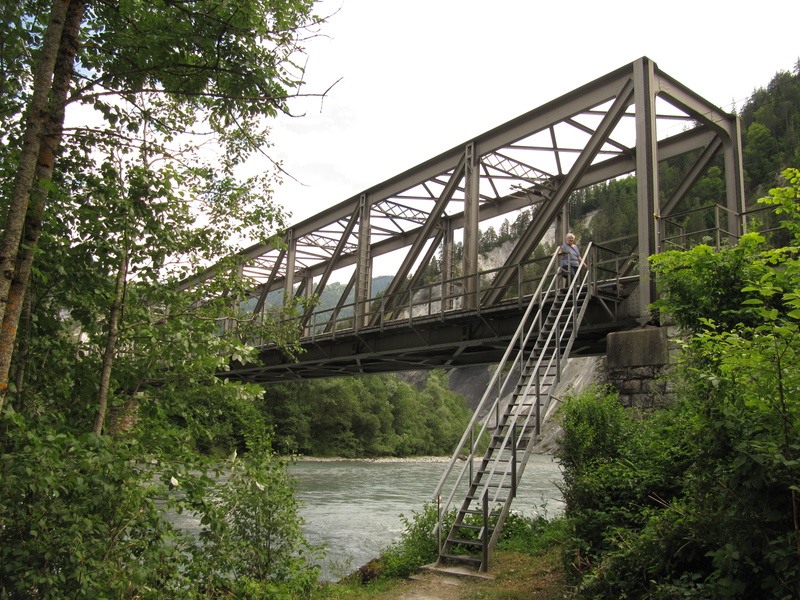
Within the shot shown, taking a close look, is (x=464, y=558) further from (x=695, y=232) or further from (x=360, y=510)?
(x=360, y=510)

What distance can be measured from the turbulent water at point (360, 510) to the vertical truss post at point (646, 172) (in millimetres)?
4313

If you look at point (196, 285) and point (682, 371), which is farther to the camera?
point (682, 371)

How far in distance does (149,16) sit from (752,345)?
5554 millimetres

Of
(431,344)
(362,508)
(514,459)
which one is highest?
(431,344)

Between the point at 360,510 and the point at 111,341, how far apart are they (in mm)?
15223

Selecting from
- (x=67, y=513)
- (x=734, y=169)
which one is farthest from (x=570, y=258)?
(x=67, y=513)

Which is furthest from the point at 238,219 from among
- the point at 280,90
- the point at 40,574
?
the point at 40,574

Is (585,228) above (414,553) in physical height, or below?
above

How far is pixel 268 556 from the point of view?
7.50m

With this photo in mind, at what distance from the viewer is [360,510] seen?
20.1 metres

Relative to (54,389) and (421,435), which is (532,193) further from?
(421,435)

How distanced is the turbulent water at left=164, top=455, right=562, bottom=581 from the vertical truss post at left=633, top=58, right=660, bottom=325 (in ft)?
14.1

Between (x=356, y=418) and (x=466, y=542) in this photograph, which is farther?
(x=356, y=418)

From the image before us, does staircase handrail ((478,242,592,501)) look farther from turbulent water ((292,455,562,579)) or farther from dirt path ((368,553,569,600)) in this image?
dirt path ((368,553,569,600))
